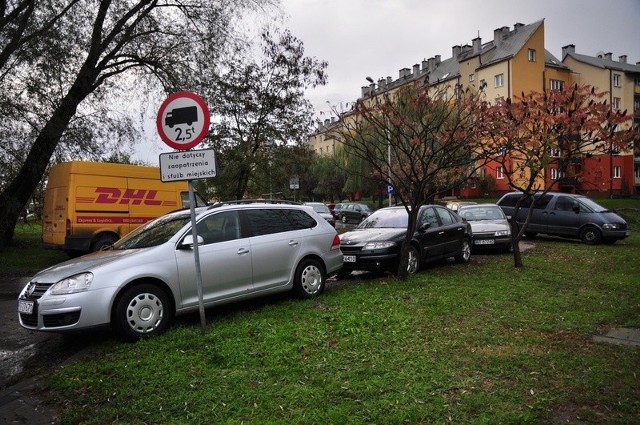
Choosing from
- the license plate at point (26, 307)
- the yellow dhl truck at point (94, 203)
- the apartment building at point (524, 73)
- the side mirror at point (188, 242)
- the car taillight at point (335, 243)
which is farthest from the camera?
the apartment building at point (524, 73)

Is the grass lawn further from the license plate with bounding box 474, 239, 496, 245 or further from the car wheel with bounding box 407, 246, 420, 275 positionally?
the license plate with bounding box 474, 239, 496, 245

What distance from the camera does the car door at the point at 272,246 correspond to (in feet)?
23.5

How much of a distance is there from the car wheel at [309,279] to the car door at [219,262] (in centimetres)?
98

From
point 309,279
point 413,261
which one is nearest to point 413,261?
point 413,261

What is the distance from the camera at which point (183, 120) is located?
19.8ft

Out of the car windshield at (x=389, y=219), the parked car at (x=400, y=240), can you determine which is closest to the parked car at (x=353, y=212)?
the parked car at (x=400, y=240)

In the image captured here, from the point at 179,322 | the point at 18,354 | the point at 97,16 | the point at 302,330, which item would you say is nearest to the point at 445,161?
the point at 302,330

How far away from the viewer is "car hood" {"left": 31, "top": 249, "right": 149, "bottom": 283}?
5.62m

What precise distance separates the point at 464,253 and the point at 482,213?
3.91 meters

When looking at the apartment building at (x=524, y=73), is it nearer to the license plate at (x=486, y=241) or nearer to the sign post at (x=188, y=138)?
the license plate at (x=486, y=241)

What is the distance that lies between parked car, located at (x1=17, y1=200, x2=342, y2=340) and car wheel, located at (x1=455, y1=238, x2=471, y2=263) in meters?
4.55

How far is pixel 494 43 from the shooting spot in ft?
179

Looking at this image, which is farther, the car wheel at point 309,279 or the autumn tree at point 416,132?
the autumn tree at point 416,132

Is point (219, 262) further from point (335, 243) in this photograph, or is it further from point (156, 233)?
point (335, 243)
